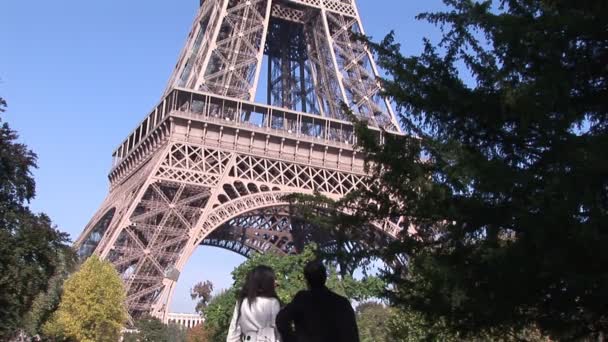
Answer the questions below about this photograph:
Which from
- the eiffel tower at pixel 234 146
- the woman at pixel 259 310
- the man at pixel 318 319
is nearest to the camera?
the man at pixel 318 319

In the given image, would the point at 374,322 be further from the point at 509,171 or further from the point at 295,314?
the point at 295,314

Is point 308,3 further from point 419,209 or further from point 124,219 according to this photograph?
point 419,209

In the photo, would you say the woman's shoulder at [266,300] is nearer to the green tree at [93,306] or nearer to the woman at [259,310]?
the woman at [259,310]

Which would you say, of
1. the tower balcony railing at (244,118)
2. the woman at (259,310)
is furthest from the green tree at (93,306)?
the woman at (259,310)

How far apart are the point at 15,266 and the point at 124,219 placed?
1047 cm

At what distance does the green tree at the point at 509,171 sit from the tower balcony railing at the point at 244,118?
24.5 meters

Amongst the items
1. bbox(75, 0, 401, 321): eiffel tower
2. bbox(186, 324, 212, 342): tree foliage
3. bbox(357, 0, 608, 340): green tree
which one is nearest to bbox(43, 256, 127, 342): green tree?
bbox(75, 0, 401, 321): eiffel tower

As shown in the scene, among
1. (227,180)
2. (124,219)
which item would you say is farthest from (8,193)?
(227,180)

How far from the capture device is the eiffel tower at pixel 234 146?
31.3 m

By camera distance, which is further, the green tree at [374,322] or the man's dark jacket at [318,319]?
the green tree at [374,322]

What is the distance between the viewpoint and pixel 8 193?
2173cm

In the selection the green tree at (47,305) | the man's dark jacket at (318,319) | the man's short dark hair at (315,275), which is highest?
the green tree at (47,305)

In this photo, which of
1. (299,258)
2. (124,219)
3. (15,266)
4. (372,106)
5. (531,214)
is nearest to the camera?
(531,214)

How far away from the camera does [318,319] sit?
4.77 metres
